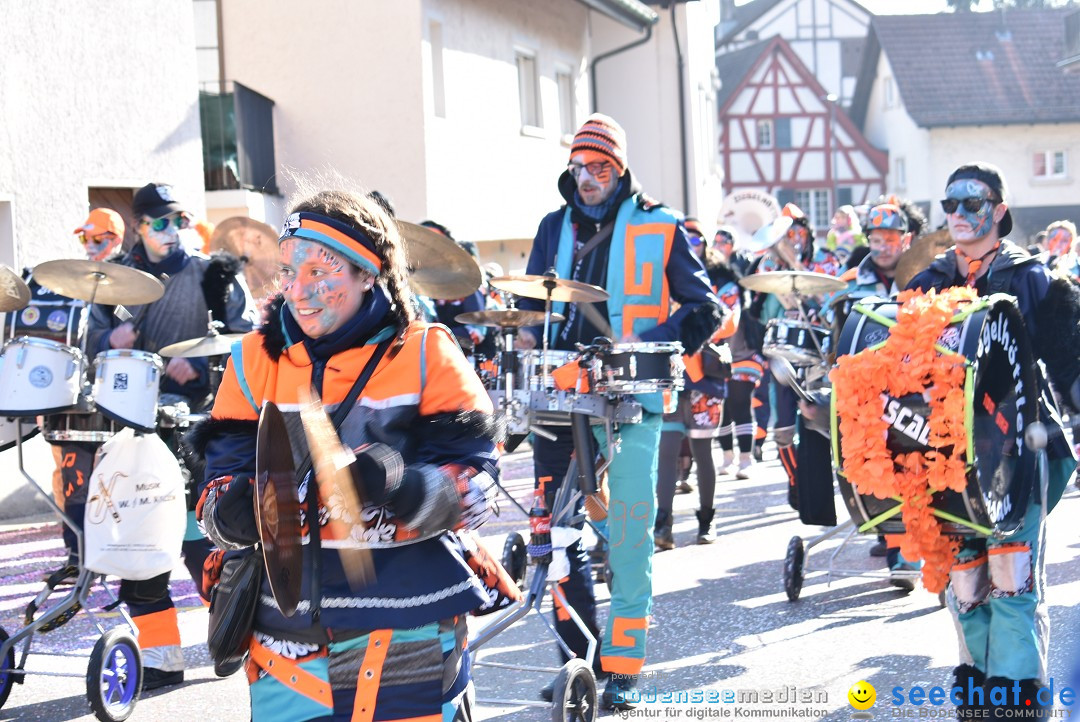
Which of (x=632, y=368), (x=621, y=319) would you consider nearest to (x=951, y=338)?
(x=632, y=368)

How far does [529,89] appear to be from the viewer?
21.7 m

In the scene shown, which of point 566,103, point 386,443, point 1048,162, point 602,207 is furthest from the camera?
point 1048,162

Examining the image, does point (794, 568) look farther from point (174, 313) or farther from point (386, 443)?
point (386, 443)

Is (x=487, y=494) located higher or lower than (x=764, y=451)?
higher

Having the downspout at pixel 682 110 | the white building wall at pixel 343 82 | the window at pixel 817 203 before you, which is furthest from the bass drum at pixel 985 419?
the window at pixel 817 203

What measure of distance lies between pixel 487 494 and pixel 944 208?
2564mm

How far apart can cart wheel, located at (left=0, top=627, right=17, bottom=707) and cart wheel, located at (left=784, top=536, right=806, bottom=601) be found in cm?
383

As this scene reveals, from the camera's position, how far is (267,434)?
2.90 meters

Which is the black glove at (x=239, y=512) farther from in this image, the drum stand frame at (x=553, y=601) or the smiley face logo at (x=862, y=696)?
the smiley face logo at (x=862, y=696)

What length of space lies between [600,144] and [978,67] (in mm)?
50211

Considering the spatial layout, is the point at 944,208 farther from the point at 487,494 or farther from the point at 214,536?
the point at 214,536

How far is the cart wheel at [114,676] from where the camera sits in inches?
218

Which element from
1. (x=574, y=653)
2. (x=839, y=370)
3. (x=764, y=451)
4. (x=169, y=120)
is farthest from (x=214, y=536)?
(x=764, y=451)

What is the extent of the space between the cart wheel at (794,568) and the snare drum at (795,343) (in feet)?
4.54
